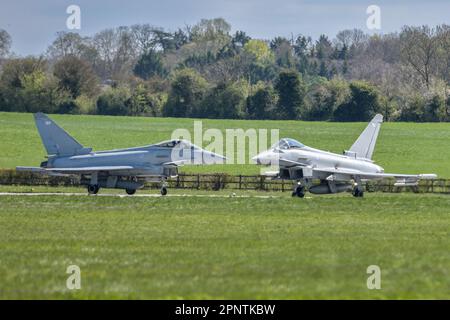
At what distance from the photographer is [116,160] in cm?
4647

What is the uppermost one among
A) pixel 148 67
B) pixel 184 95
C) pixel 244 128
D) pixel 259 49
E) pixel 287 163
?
pixel 259 49

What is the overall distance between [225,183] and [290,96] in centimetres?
5078

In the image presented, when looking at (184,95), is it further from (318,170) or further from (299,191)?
(299,191)

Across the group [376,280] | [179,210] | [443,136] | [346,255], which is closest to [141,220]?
[179,210]

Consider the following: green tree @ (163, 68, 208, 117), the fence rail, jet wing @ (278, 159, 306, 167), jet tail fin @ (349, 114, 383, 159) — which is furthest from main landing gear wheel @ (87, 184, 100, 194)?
green tree @ (163, 68, 208, 117)

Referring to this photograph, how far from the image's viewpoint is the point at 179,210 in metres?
34.9

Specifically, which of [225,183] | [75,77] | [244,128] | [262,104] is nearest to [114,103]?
[75,77]

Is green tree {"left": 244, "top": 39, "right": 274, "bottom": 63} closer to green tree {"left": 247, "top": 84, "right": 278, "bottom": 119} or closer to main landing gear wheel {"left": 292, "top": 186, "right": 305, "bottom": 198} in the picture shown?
Result: green tree {"left": 247, "top": 84, "right": 278, "bottom": 119}

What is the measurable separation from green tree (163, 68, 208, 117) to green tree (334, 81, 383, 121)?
14.4 meters

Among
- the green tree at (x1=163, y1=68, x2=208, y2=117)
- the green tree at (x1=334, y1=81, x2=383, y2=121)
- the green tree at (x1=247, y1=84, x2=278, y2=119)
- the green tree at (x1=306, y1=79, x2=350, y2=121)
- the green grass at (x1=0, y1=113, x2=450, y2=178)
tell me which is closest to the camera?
the green grass at (x1=0, y1=113, x2=450, y2=178)

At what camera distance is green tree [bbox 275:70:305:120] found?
337 ft

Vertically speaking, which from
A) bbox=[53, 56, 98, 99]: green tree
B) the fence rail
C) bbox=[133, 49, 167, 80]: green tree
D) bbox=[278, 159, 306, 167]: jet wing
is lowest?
the fence rail
